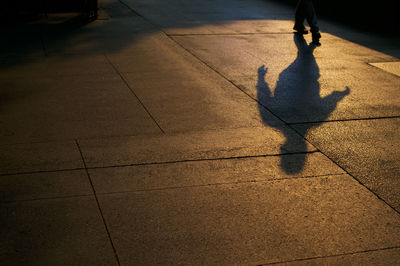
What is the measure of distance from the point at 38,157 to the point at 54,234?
1412mm

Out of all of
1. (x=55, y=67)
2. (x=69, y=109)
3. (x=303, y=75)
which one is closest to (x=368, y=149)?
(x=303, y=75)

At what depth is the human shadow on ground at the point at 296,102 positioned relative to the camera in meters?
5.39

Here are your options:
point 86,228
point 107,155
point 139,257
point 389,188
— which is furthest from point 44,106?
point 389,188

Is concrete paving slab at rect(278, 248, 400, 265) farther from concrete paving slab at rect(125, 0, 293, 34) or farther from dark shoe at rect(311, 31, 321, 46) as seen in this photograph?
concrete paving slab at rect(125, 0, 293, 34)

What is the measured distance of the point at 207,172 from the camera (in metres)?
4.64

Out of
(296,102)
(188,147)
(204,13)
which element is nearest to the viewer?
(188,147)

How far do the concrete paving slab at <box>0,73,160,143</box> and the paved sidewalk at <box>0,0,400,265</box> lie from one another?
0.03 metres

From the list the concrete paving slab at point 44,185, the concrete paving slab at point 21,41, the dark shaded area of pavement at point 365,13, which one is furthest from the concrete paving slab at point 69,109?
the dark shaded area of pavement at point 365,13

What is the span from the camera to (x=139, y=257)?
336 cm

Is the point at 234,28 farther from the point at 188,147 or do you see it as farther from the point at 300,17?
the point at 188,147

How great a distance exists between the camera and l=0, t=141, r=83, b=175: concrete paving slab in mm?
4574

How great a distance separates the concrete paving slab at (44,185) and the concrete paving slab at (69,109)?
0.90 metres

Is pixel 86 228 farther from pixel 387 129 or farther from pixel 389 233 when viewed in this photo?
pixel 387 129

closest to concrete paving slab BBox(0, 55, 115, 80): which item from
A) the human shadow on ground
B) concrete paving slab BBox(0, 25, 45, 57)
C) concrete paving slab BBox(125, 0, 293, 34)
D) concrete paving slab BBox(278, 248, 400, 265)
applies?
concrete paving slab BBox(0, 25, 45, 57)
